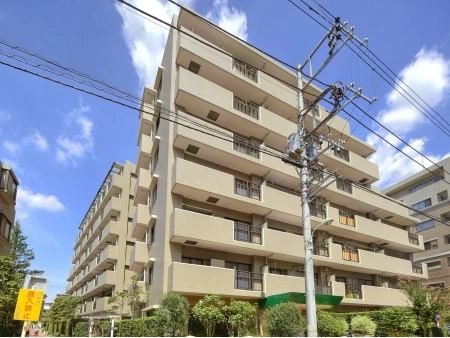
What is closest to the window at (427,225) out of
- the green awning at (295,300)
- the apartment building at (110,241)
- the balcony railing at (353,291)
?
the balcony railing at (353,291)

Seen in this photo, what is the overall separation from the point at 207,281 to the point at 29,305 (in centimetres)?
1529

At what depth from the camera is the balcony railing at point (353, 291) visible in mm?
28455

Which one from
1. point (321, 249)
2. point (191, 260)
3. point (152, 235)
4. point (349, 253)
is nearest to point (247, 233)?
point (191, 260)

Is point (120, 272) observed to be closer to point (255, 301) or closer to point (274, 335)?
point (255, 301)

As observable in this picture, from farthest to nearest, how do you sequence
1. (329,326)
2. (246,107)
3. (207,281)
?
(246,107) → (329,326) → (207,281)

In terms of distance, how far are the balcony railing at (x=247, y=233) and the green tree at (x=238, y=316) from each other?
13.1ft

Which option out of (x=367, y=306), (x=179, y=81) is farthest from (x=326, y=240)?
(x=179, y=81)

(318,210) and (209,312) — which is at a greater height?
(318,210)

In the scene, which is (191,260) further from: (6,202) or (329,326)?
(6,202)

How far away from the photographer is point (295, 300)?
22.4 m

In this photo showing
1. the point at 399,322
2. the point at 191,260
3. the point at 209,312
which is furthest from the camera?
the point at 191,260

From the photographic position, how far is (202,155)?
82.8 feet

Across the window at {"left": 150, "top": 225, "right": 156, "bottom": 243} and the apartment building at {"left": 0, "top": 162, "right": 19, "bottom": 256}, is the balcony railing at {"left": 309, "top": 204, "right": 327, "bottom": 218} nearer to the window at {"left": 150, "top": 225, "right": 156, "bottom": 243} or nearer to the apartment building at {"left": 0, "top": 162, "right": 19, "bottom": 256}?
the window at {"left": 150, "top": 225, "right": 156, "bottom": 243}

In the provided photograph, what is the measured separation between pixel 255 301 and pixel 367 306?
11569 mm
